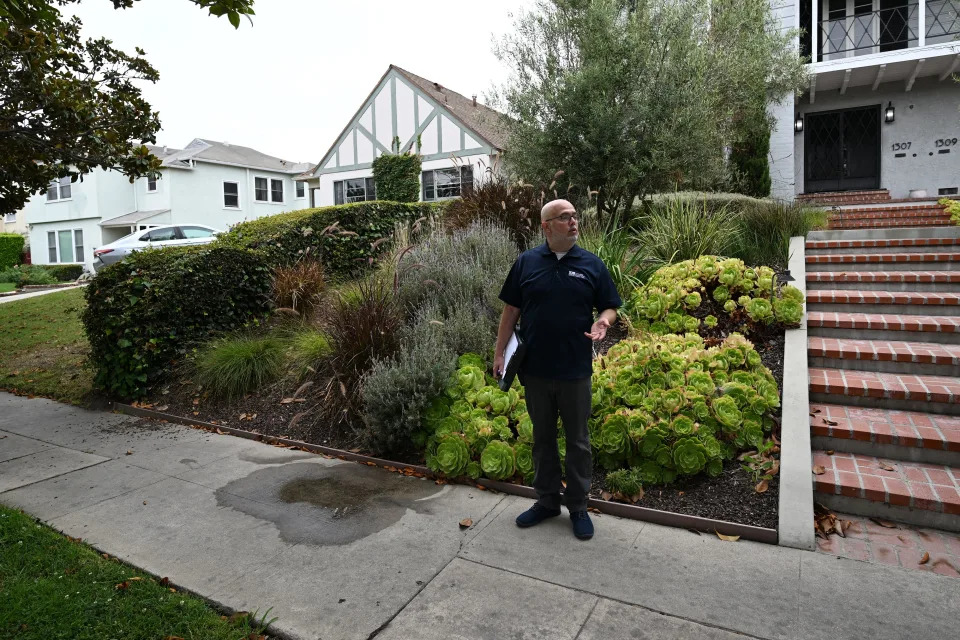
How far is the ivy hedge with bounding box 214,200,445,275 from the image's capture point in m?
8.14

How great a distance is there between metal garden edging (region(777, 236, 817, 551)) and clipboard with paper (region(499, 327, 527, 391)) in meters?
1.78

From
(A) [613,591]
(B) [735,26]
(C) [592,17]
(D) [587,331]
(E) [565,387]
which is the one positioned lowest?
(A) [613,591]

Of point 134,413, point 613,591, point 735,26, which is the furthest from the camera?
point 735,26

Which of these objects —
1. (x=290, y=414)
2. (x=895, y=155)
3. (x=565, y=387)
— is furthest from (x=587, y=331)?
(x=895, y=155)

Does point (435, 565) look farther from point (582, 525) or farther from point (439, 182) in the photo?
point (439, 182)

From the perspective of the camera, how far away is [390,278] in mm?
6910

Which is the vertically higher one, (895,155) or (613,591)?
(895,155)

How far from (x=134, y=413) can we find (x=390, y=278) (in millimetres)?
3119

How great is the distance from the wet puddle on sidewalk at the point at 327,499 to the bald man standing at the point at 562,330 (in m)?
0.94

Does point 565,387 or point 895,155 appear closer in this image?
point 565,387

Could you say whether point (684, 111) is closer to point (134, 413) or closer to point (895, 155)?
point (134, 413)

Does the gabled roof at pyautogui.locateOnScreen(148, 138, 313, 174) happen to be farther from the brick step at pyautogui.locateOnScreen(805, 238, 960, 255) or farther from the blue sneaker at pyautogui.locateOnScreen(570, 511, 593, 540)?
the blue sneaker at pyautogui.locateOnScreen(570, 511, 593, 540)

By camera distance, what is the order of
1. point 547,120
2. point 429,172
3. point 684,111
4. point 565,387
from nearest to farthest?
point 565,387
point 684,111
point 547,120
point 429,172

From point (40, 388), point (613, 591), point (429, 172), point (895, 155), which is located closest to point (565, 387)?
point (613, 591)
